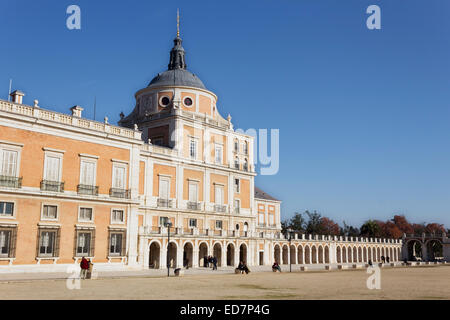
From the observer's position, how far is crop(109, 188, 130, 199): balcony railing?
36097 mm

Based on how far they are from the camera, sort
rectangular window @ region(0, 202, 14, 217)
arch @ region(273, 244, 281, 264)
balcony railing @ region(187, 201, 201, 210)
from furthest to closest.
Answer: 1. arch @ region(273, 244, 281, 264)
2. balcony railing @ region(187, 201, 201, 210)
3. rectangular window @ region(0, 202, 14, 217)

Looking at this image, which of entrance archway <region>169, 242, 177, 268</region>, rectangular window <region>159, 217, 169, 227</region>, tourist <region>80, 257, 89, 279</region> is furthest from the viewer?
rectangular window <region>159, 217, 169, 227</region>

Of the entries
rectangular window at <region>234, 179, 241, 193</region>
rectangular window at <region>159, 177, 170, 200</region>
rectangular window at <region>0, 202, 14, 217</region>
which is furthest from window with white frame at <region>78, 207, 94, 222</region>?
rectangular window at <region>234, 179, 241, 193</region>

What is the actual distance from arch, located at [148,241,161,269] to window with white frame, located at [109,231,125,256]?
6703 millimetres

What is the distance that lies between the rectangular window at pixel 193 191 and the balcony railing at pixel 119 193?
11.8m

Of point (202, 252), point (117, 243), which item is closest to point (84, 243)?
point (117, 243)

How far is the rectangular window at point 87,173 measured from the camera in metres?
34.5

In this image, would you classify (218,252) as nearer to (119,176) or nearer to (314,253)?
(119,176)

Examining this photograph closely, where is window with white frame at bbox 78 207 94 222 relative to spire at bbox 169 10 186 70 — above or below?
below

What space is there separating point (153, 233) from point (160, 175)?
6.15 m

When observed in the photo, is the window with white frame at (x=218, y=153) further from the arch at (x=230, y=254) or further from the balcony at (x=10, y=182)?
the balcony at (x=10, y=182)

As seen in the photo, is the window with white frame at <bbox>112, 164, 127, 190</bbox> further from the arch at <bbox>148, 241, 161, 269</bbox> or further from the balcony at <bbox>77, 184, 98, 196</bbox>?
the arch at <bbox>148, 241, 161, 269</bbox>

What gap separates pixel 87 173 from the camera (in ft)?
114

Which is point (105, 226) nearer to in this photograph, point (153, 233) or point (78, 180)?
point (78, 180)
